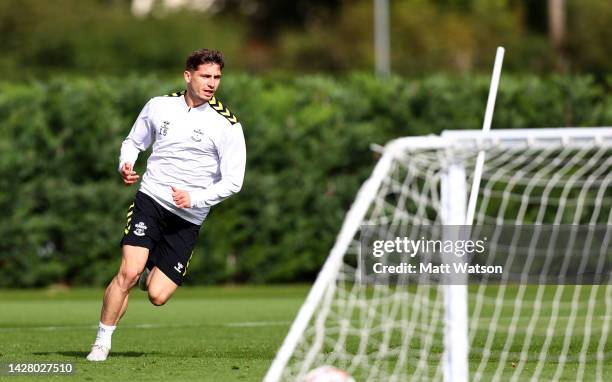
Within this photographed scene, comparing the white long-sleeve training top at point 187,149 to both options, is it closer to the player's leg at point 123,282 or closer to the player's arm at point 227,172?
the player's arm at point 227,172

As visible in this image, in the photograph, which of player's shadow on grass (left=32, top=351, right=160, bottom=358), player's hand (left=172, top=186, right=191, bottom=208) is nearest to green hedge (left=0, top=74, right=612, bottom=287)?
player's shadow on grass (left=32, top=351, right=160, bottom=358)

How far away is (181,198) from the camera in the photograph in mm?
9758

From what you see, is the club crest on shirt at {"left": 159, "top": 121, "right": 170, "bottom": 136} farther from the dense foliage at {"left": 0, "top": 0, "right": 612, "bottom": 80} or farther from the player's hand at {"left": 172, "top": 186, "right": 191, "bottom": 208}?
the dense foliage at {"left": 0, "top": 0, "right": 612, "bottom": 80}

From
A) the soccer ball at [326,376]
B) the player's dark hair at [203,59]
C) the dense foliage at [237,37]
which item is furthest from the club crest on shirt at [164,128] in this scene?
the dense foliage at [237,37]

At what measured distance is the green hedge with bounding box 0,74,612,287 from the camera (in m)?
22.0

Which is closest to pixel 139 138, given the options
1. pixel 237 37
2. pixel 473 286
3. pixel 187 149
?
pixel 187 149

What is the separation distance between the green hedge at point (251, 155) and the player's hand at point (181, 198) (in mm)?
12230

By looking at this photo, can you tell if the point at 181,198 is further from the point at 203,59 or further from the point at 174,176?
the point at 203,59

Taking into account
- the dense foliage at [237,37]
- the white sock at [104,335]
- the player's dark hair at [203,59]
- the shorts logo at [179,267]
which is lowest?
the dense foliage at [237,37]

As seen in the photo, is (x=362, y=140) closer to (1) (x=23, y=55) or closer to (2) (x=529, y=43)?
(2) (x=529, y=43)

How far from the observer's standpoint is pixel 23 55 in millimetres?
60031

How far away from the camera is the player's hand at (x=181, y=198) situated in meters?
9.74

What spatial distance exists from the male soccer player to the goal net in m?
1.16

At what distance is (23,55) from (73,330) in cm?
4823
